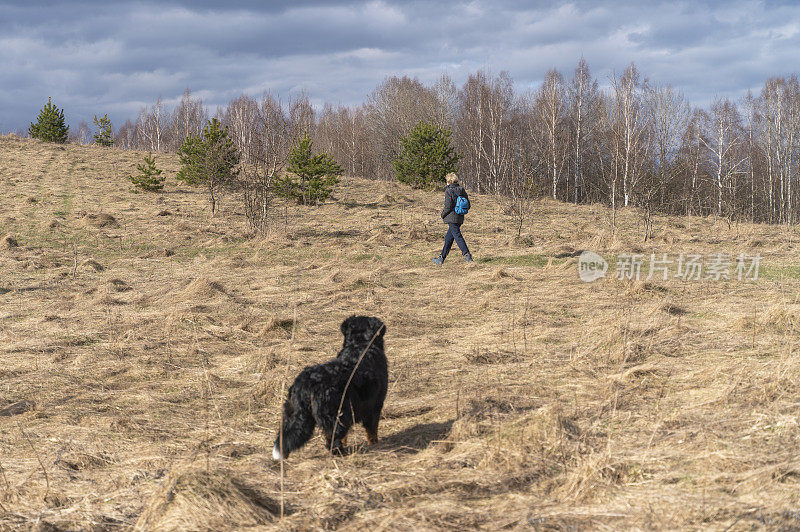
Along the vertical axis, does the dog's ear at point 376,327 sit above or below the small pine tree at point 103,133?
below

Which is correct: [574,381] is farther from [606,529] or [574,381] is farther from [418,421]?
[606,529]

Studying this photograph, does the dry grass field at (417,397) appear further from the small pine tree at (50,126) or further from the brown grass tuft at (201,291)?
the small pine tree at (50,126)

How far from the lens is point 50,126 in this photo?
3212 centimetres

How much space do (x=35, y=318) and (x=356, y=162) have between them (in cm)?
4622

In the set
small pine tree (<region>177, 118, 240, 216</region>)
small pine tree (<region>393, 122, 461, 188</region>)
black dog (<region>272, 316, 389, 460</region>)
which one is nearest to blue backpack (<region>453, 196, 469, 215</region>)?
black dog (<region>272, 316, 389, 460</region>)

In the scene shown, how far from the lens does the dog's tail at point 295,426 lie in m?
3.00

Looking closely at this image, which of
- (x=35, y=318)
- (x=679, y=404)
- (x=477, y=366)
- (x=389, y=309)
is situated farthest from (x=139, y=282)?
(x=679, y=404)

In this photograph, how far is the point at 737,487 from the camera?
2600 mm

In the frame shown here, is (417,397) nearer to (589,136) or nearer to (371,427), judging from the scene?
(371,427)

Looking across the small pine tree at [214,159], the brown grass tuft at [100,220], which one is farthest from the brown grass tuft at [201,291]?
the small pine tree at [214,159]
